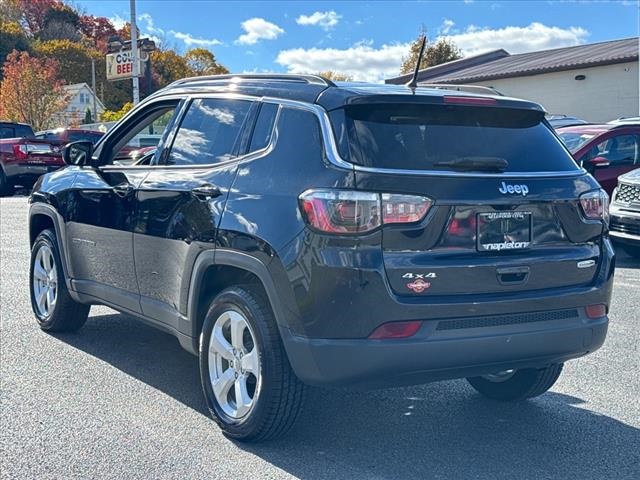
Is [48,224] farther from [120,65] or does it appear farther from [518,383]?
[120,65]

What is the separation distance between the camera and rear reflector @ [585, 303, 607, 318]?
13.5 ft

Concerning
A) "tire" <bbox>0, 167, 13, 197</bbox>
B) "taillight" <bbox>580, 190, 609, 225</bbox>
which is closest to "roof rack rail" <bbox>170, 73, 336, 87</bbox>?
"taillight" <bbox>580, 190, 609, 225</bbox>

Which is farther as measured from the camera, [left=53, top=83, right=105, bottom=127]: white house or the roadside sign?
[left=53, top=83, right=105, bottom=127]: white house

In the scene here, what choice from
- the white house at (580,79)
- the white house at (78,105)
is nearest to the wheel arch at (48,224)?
the white house at (580,79)

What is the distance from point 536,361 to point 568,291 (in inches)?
15.0

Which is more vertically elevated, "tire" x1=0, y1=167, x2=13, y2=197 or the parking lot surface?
the parking lot surface

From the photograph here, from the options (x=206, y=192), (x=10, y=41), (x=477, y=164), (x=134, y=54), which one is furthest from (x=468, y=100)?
(x=10, y=41)

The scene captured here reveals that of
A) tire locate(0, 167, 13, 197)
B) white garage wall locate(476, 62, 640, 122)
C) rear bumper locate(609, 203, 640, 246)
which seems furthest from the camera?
white garage wall locate(476, 62, 640, 122)

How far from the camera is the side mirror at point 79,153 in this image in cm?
591

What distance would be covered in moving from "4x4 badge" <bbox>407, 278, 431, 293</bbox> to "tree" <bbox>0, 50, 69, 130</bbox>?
4747 cm

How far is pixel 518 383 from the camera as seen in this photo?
4.81 m

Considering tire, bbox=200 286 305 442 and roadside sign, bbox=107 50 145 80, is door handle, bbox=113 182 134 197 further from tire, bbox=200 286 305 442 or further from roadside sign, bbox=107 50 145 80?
roadside sign, bbox=107 50 145 80

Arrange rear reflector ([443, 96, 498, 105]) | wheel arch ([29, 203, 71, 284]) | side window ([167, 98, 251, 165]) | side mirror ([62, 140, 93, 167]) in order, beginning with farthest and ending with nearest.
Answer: wheel arch ([29, 203, 71, 284]) < side mirror ([62, 140, 93, 167]) < side window ([167, 98, 251, 165]) < rear reflector ([443, 96, 498, 105])

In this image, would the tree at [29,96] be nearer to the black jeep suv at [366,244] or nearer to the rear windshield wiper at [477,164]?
the black jeep suv at [366,244]
